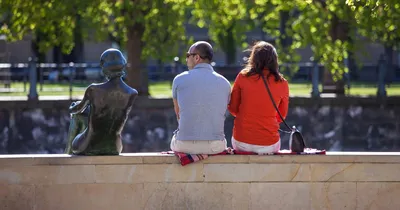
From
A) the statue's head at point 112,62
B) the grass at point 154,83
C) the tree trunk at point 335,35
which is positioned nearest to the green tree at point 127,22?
the grass at point 154,83

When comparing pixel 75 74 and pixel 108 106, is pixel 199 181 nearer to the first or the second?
pixel 108 106

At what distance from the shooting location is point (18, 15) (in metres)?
24.7

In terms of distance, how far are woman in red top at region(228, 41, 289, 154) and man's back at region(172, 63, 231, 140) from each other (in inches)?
9.5

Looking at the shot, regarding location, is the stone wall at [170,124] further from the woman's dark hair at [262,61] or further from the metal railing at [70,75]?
the woman's dark hair at [262,61]

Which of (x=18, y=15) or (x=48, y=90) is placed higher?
(x=18, y=15)

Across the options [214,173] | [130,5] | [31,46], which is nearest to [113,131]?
[214,173]

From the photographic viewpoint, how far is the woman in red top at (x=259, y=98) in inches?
407

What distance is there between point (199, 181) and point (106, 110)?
3.84 feet

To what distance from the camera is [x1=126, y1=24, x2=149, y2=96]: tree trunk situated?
2497 cm

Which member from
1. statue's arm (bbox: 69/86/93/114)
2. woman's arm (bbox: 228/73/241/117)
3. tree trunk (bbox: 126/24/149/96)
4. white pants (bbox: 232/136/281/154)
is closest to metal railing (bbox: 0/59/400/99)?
tree trunk (bbox: 126/24/149/96)

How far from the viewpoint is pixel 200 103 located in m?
10.2

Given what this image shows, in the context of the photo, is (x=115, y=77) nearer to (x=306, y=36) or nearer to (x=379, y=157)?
(x=379, y=157)

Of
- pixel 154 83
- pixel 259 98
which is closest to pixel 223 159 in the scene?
pixel 259 98

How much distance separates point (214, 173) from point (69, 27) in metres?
16.0
